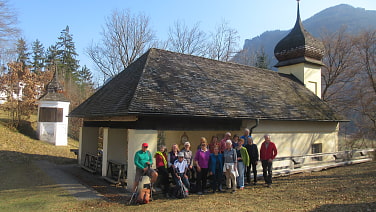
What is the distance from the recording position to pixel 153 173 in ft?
26.7

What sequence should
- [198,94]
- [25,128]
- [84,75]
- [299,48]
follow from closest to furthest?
[198,94] → [299,48] → [25,128] → [84,75]

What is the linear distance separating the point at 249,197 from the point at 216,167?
1.35 metres

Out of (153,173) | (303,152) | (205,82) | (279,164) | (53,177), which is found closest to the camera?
(153,173)

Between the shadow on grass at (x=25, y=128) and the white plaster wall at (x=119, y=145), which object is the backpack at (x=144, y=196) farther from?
the shadow on grass at (x=25, y=128)

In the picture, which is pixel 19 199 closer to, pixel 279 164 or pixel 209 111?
pixel 209 111

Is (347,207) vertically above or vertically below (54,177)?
above

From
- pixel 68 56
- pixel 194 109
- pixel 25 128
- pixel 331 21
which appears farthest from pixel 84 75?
pixel 331 21

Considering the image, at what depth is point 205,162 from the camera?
8688 millimetres

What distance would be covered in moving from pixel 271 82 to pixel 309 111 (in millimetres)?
2783

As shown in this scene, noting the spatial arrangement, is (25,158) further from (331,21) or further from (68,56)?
(331,21)

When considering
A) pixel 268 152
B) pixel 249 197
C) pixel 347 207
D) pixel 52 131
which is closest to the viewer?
pixel 347 207

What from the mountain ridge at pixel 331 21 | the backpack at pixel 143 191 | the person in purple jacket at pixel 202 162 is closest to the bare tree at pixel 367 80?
the person in purple jacket at pixel 202 162

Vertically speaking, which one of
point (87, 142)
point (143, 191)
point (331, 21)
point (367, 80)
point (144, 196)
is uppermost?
point (331, 21)

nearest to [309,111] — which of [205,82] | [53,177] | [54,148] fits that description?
[205,82]
